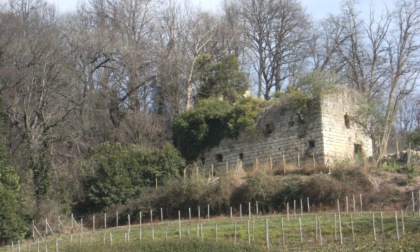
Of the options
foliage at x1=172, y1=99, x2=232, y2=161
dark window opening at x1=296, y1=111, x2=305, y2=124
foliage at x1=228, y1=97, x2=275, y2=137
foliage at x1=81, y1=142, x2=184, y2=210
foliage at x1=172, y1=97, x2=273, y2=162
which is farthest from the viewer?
foliage at x1=172, y1=99, x2=232, y2=161

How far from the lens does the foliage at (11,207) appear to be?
3216cm

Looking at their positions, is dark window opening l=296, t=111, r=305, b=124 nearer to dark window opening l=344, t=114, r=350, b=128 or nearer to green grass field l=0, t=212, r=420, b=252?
dark window opening l=344, t=114, r=350, b=128

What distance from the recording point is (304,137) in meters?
38.3

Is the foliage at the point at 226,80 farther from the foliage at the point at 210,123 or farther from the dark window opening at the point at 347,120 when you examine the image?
the dark window opening at the point at 347,120

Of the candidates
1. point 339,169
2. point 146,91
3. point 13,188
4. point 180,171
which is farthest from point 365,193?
point 146,91

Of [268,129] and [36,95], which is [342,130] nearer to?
[268,129]

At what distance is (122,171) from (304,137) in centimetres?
979

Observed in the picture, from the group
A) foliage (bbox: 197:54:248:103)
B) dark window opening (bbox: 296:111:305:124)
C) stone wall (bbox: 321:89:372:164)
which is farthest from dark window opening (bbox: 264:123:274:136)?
foliage (bbox: 197:54:248:103)

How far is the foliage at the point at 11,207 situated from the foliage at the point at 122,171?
152 inches

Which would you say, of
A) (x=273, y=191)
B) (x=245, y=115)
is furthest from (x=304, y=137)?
(x=273, y=191)

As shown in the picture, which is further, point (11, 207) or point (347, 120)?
point (347, 120)

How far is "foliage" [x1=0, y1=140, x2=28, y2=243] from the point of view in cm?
3216

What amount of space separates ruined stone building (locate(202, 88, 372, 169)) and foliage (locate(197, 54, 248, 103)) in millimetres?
5815

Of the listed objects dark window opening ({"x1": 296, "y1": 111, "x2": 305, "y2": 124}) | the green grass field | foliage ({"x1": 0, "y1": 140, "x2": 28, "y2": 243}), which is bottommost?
the green grass field
